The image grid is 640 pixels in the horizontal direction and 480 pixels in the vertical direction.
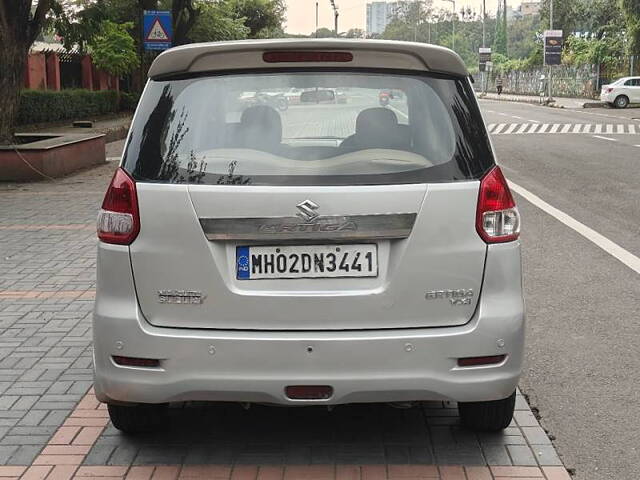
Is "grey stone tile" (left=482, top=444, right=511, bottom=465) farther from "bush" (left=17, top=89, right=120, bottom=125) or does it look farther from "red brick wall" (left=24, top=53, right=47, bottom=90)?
"red brick wall" (left=24, top=53, right=47, bottom=90)

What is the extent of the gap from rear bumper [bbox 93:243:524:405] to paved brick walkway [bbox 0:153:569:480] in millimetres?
352

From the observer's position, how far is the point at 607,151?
2056 centimetres

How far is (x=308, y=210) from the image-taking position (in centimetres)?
365

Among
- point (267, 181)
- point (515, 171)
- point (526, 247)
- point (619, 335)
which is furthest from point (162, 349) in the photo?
point (515, 171)

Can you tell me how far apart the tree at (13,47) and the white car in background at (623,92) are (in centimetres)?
3487

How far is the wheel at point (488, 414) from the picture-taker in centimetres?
420

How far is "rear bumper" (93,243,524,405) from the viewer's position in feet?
12.1

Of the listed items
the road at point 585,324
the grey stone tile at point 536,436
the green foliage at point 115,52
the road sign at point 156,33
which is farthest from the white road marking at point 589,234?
the green foliage at point 115,52

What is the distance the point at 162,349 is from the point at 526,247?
6203 millimetres

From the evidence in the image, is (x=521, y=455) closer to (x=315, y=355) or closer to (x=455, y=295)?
(x=455, y=295)

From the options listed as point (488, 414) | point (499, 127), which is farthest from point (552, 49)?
point (488, 414)

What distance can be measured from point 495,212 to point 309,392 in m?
1.01

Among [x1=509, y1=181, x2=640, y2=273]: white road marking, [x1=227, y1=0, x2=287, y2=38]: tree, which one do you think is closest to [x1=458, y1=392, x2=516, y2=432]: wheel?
[x1=509, y1=181, x2=640, y2=273]: white road marking

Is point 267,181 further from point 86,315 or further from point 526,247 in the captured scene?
point 526,247
